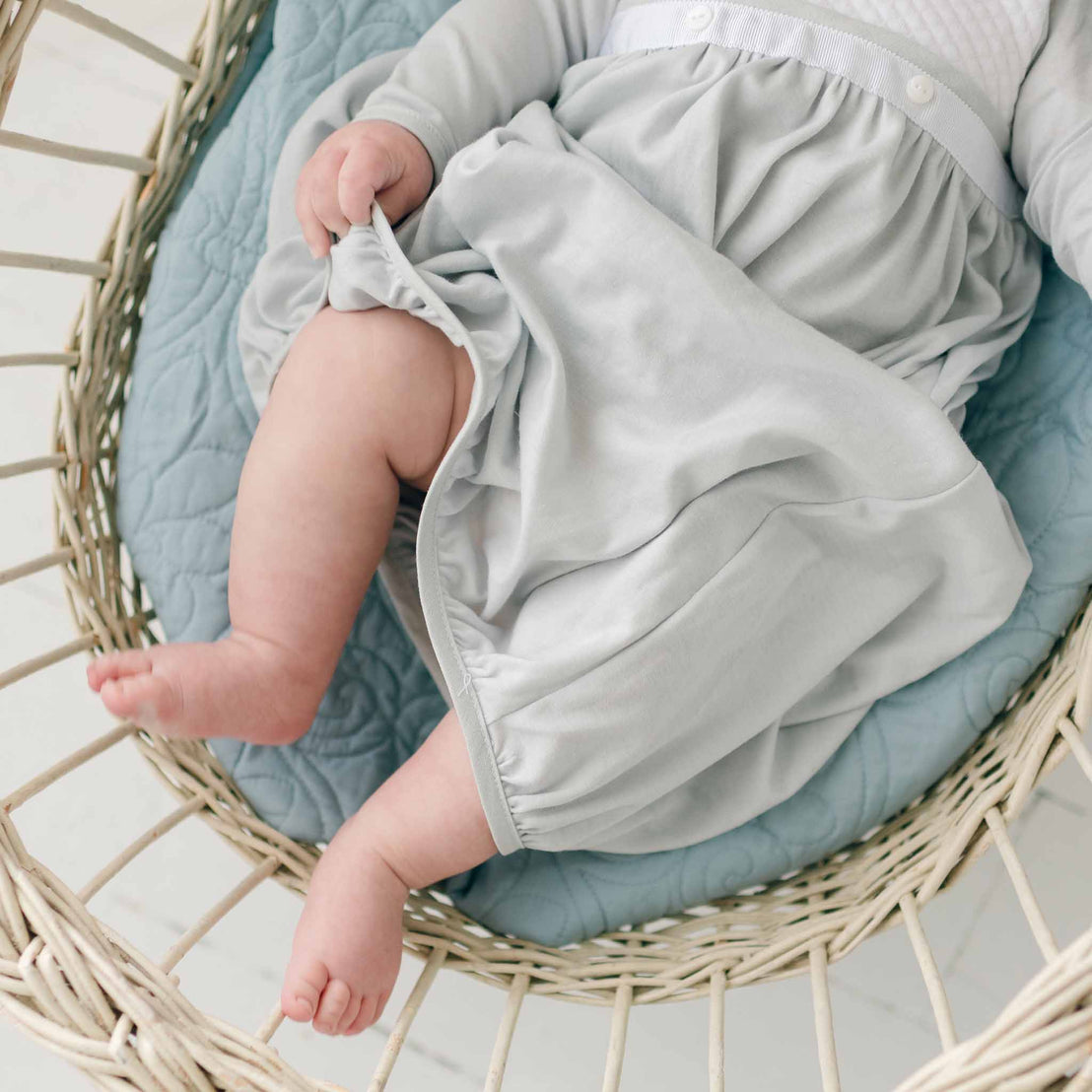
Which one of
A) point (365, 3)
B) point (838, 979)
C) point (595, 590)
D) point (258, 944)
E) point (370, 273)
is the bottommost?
point (838, 979)

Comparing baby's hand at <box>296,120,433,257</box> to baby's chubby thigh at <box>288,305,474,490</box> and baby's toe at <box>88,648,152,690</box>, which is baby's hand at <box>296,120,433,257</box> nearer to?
baby's chubby thigh at <box>288,305,474,490</box>

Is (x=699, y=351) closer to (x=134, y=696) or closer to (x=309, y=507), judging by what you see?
(x=309, y=507)

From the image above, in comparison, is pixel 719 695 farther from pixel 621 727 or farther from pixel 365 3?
pixel 365 3

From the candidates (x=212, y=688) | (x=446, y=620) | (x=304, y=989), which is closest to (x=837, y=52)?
(x=446, y=620)

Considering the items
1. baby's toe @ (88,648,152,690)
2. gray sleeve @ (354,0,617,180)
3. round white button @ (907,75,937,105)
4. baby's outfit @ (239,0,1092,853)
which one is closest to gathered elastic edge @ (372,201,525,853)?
baby's outfit @ (239,0,1092,853)

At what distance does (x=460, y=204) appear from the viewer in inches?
33.9

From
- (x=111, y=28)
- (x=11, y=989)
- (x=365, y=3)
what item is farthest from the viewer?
(x=365, y=3)

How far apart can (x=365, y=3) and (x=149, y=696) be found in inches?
27.7

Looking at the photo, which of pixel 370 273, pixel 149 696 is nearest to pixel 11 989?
pixel 149 696

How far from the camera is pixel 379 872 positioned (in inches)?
34.5

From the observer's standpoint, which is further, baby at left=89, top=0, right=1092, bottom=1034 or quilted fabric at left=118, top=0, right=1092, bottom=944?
quilted fabric at left=118, top=0, right=1092, bottom=944

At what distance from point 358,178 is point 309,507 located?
0.24m

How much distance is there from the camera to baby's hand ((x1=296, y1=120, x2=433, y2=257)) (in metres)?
0.84

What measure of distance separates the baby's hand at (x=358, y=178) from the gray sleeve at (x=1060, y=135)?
50cm
